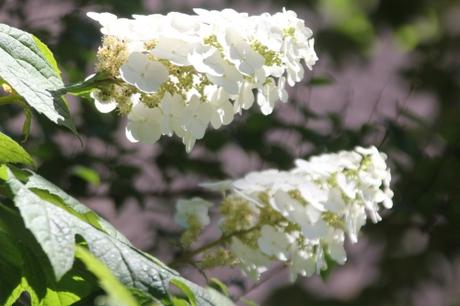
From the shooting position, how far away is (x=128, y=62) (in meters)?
1.14

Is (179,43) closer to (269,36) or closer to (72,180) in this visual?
(269,36)

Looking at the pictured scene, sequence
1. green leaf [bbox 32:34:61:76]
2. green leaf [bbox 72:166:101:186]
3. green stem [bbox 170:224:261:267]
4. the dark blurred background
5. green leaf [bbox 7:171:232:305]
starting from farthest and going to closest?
the dark blurred background < green leaf [bbox 72:166:101:186] < green stem [bbox 170:224:261:267] < green leaf [bbox 32:34:61:76] < green leaf [bbox 7:171:232:305]

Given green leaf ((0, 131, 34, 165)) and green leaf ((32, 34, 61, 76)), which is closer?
green leaf ((0, 131, 34, 165))

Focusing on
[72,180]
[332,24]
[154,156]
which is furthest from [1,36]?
[332,24]

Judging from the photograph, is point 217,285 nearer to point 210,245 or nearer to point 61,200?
point 210,245

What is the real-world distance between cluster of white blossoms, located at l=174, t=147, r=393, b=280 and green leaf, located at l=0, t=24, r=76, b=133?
33cm

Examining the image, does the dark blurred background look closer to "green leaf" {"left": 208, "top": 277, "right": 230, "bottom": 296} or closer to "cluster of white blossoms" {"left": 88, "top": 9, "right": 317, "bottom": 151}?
"green leaf" {"left": 208, "top": 277, "right": 230, "bottom": 296}

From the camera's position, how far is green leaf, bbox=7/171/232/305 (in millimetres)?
Answer: 937

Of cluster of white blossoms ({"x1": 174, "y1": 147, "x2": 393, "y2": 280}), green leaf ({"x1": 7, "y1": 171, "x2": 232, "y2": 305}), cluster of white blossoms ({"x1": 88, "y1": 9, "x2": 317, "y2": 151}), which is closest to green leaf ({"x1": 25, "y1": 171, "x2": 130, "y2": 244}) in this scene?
green leaf ({"x1": 7, "y1": 171, "x2": 232, "y2": 305})

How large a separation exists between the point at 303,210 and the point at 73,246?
0.42 metres

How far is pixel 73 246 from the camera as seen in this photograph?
95 centimetres

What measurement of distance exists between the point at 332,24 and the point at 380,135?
5.08 ft

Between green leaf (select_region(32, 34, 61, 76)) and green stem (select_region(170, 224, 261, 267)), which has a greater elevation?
green leaf (select_region(32, 34, 61, 76))

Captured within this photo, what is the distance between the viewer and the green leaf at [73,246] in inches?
36.9
